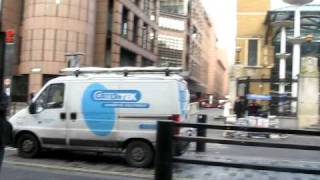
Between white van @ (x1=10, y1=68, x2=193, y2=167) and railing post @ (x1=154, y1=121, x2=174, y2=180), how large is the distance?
249 inches

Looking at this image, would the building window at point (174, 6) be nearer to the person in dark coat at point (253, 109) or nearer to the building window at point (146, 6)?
the building window at point (146, 6)

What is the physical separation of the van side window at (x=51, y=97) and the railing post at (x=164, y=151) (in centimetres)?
788

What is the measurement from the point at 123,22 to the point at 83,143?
40230 mm

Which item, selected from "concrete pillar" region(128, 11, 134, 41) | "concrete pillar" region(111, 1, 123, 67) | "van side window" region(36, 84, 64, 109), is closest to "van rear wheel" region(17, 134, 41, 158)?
"van side window" region(36, 84, 64, 109)

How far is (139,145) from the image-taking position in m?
13.0

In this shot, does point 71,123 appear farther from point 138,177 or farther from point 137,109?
point 138,177

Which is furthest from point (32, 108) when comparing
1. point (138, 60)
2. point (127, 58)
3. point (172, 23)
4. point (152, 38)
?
point (172, 23)

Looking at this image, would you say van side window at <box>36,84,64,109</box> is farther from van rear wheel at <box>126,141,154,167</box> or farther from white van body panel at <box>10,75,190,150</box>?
van rear wheel at <box>126,141,154,167</box>

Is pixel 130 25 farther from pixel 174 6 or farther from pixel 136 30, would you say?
pixel 174 6

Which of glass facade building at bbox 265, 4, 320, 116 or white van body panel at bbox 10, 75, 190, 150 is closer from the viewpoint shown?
white van body panel at bbox 10, 75, 190, 150

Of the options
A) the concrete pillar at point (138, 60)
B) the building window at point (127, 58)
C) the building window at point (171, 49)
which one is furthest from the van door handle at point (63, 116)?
the building window at point (171, 49)

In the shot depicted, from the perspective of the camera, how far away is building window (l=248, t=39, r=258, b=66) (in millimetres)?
49594

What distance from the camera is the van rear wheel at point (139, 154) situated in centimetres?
1272

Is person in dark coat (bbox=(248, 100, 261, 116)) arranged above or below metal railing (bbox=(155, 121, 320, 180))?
above
